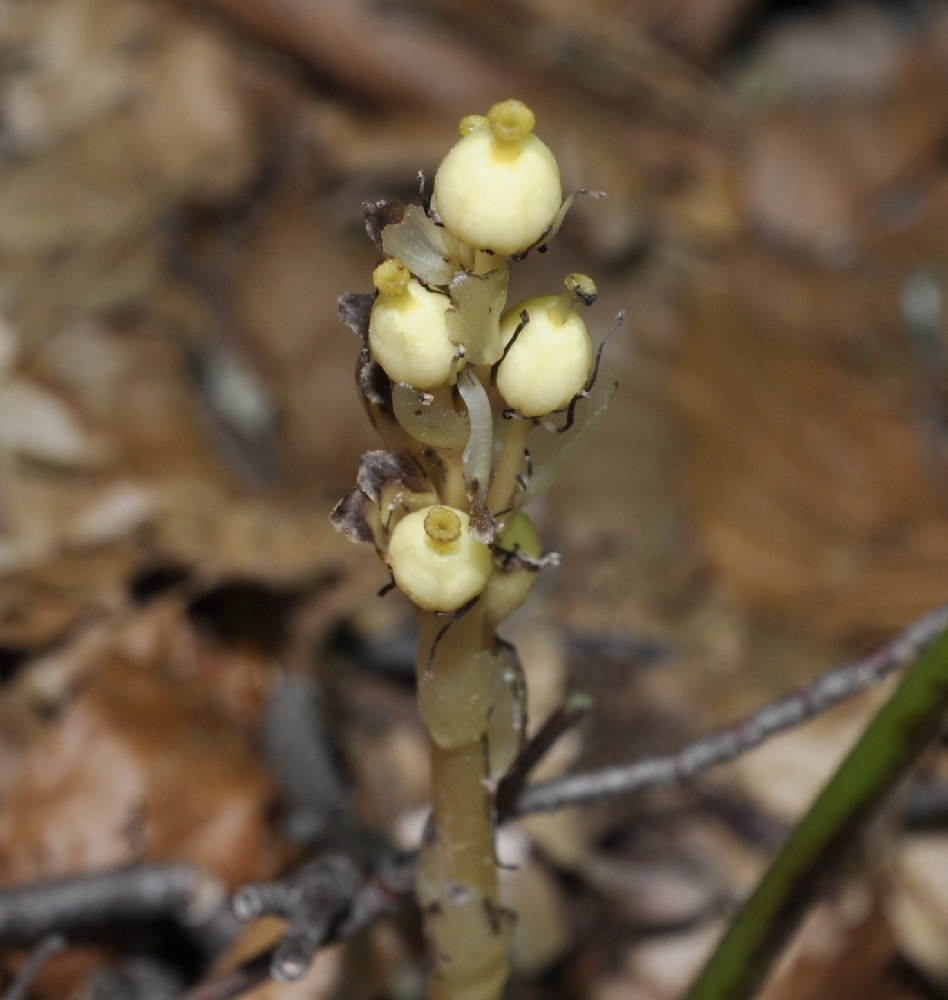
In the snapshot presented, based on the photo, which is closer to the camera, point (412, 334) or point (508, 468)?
point (412, 334)

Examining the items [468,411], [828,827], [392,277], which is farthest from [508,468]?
[828,827]

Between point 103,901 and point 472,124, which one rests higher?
point 472,124

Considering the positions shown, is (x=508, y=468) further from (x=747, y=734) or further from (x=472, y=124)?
(x=747, y=734)

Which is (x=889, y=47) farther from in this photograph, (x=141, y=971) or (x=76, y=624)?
(x=141, y=971)

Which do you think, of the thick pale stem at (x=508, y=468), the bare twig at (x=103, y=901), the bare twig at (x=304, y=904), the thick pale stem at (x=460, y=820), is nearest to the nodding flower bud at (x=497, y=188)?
the thick pale stem at (x=508, y=468)

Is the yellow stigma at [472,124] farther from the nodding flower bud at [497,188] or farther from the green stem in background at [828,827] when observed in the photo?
the green stem in background at [828,827]

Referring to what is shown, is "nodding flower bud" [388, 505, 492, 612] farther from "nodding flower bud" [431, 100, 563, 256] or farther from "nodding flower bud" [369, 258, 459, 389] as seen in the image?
"nodding flower bud" [431, 100, 563, 256]
